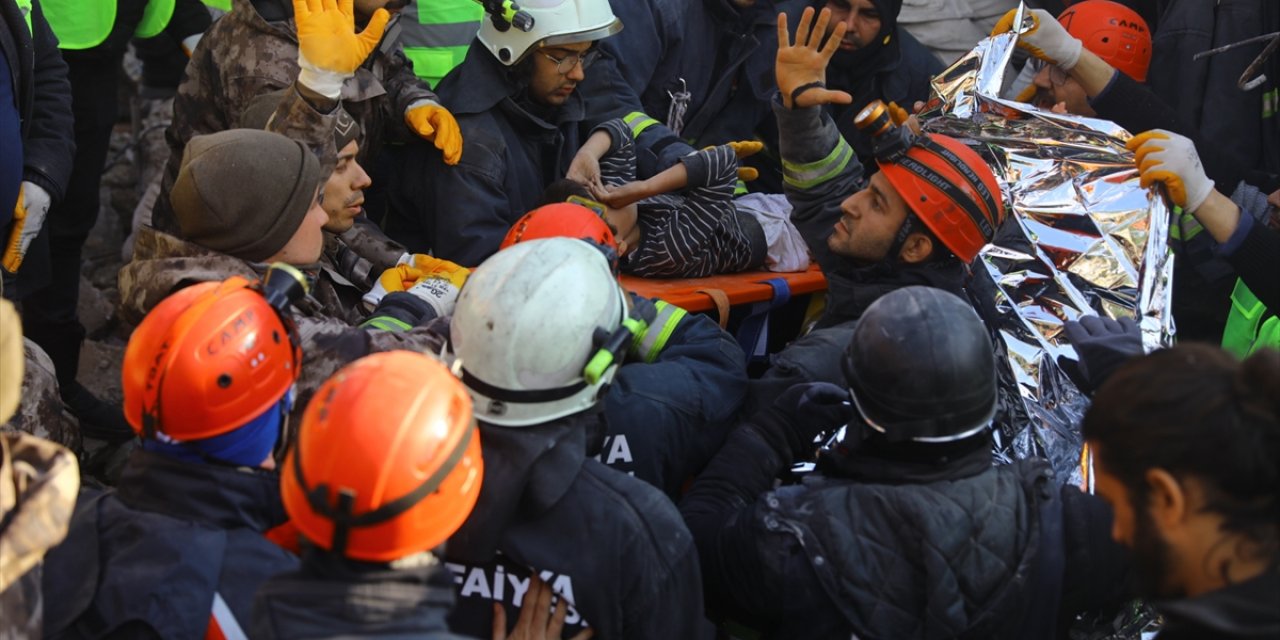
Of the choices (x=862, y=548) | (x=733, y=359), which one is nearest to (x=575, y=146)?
(x=733, y=359)

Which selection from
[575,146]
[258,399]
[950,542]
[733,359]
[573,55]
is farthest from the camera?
[575,146]

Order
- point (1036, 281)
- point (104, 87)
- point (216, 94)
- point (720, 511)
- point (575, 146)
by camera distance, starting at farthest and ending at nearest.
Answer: point (104, 87)
point (575, 146)
point (216, 94)
point (1036, 281)
point (720, 511)

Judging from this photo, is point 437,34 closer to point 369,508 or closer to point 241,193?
point 241,193

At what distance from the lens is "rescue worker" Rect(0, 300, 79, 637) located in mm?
1757

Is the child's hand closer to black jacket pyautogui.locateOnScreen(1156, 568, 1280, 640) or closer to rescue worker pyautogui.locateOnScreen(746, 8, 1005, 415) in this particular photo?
rescue worker pyautogui.locateOnScreen(746, 8, 1005, 415)

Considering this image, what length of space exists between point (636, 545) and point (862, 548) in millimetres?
468

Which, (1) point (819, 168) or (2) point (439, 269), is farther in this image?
(1) point (819, 168)

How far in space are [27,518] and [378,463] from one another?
1.75 ft

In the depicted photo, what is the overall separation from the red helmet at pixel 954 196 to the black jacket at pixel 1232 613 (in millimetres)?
1874

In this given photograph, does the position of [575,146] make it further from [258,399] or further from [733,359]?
[258,399]

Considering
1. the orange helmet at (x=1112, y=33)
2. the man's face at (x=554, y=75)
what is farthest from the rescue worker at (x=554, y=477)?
the orange helmet at (x=1112, y=33)

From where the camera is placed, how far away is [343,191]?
3.51 meters

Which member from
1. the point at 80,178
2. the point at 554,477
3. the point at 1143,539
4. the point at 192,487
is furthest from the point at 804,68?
the point at 80,178

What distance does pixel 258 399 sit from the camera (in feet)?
7.11
